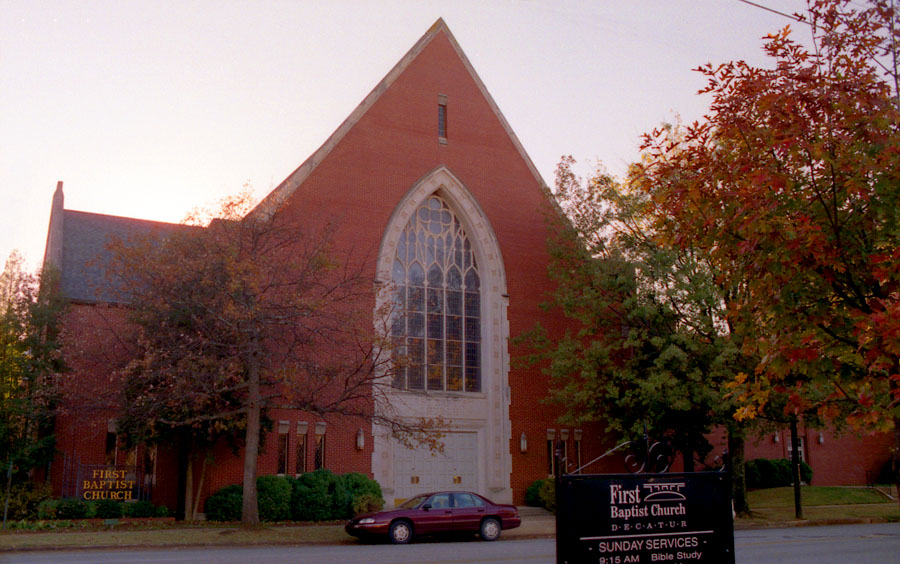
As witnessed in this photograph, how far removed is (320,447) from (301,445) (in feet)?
2.07

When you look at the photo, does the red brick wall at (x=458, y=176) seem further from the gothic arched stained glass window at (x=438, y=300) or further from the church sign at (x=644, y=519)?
the church sign at (x=644, y=519)

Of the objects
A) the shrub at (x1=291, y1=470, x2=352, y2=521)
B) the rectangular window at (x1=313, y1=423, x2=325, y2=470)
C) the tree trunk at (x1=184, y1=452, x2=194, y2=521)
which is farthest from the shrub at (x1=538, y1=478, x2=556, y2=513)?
the tree trunk at (x1=184, y1=452, x2=194, y2=521)

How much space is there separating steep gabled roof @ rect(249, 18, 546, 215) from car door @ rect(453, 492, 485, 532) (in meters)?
9.50

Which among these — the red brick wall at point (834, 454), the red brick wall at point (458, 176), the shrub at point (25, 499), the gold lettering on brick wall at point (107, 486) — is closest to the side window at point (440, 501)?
the red brick wall at point (458, 176)

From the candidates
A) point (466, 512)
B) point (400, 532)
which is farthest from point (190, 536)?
point (466, 512)

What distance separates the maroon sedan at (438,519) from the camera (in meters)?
19.3

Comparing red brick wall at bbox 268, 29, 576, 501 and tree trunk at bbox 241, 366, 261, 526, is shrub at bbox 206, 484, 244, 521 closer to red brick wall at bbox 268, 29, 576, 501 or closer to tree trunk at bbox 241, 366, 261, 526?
tree trunk at bbox 241, 366, 261, 526

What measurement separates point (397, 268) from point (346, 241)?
2.17 meters

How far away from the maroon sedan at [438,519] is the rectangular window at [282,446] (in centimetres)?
649

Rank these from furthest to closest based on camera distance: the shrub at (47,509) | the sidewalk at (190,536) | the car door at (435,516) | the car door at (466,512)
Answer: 1. the shrub at (47,509)
2. the car door at (466,512)
3. the car door at (435,516)
4. the sidewalk at (190,536)

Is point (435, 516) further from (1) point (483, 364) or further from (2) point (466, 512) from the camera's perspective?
(1) point (483, 364)

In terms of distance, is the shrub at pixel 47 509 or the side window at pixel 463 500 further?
the shrub at pixel 47 509

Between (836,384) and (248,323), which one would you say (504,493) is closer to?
(248,323)

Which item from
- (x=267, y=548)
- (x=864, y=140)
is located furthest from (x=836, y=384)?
(x=267, y=548)
